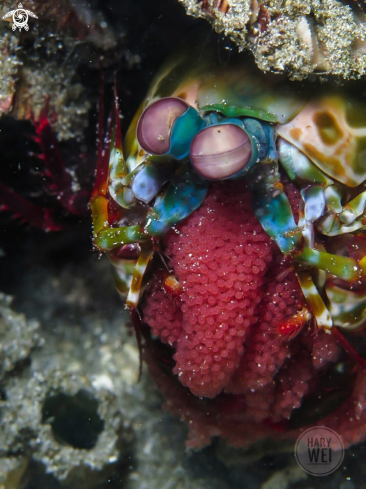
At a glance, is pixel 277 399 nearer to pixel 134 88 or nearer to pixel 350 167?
pixel 350 167

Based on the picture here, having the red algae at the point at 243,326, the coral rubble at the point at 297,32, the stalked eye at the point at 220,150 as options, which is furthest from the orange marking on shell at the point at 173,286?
the coral rubble at the point at 297,32

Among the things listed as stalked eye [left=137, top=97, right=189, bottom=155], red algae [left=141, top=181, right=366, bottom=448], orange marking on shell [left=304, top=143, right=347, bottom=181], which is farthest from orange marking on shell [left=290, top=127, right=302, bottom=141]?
stalked eye [left=137, top=97, right=189, bottom=155]

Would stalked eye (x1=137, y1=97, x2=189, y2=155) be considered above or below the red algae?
above

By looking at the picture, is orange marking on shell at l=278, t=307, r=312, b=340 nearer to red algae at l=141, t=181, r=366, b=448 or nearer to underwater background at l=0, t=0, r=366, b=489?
red algae at l=141, t=181, r=366, b=448

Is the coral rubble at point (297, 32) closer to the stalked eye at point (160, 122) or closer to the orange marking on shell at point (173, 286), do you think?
the stalked eye at point (160, 122)

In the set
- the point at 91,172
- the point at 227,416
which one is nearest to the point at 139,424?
the point at 227,416

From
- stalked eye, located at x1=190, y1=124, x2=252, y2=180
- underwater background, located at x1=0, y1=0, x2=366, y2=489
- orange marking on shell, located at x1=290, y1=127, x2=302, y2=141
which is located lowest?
underwater background, located at x1=0, y1=0, x2=366, y2=489

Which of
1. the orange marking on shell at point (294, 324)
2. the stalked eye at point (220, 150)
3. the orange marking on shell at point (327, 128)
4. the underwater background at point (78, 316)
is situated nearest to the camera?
the stalked eye at point (220, 150)
